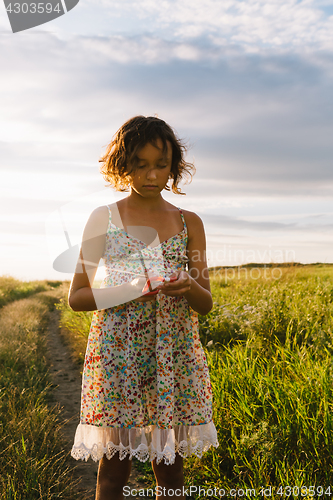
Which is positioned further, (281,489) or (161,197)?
(281,489)

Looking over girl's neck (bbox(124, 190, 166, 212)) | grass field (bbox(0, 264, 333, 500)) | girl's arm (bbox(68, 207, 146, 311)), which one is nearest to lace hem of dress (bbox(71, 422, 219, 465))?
girl's arm (bbox(68, 207, 146, 311))

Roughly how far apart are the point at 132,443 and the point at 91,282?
29.8 inches

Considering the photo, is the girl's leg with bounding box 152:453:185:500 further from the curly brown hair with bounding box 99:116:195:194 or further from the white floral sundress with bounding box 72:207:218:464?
the curly brown hair with bounding box 99:116:195:194

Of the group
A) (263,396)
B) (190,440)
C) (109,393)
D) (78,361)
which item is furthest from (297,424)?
(78,361)

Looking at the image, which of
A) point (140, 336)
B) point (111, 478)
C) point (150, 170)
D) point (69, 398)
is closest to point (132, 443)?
point (111, 478)

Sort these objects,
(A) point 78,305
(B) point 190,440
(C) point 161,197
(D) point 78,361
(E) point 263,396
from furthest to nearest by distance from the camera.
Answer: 1. (D) point 78,361
2. (E) point 263,396
3. (C) point 161,197
4. (B) point 190,440
5. (A) point 78,305

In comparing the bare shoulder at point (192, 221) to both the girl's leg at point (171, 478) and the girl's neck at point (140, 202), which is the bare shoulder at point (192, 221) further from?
the girl's leg at point (171, 478)

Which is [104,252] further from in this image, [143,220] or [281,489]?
[281,489]

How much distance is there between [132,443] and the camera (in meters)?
1.69

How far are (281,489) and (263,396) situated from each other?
640mm

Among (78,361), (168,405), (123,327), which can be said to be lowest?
(78,361)

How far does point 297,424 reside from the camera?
240cm

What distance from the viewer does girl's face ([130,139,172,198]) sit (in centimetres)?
175

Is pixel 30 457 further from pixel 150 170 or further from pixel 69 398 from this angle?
pixel 69 398
